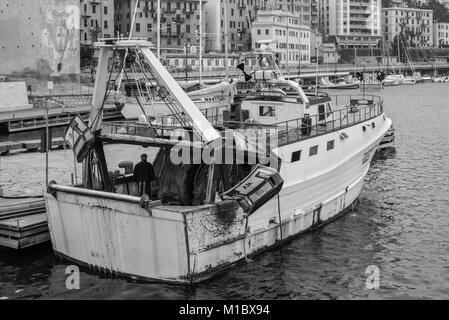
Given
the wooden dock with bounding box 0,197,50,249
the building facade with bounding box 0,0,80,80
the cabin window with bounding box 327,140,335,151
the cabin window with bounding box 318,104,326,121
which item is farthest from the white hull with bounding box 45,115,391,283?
the building facade with bounding box 0,0,80,80

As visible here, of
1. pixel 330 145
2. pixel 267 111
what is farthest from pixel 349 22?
pixel 330 145

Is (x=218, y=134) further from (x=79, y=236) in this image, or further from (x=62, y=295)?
Answer: (x=62, y=295)

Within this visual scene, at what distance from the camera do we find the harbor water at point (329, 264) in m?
17.6

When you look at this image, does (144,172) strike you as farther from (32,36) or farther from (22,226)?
(32,36)

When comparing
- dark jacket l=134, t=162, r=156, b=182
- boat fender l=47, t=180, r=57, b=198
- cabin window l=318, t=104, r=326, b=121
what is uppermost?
cabin window l=318, t=104, r=326, b=121

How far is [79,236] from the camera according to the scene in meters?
18.5

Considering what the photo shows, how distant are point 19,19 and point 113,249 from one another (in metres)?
62.8

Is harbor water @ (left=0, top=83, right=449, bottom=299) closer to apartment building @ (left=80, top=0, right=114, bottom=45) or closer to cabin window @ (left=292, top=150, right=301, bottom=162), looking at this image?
cabin window @ (left=292, top=150, right=301, bottom=162)

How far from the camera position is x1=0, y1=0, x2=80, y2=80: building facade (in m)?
74.3

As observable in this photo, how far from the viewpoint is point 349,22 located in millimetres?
192625

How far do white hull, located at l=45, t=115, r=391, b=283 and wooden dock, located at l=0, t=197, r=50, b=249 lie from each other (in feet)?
3.86

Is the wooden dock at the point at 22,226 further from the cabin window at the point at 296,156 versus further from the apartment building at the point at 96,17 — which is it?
the apartment building at the point at 96,17
